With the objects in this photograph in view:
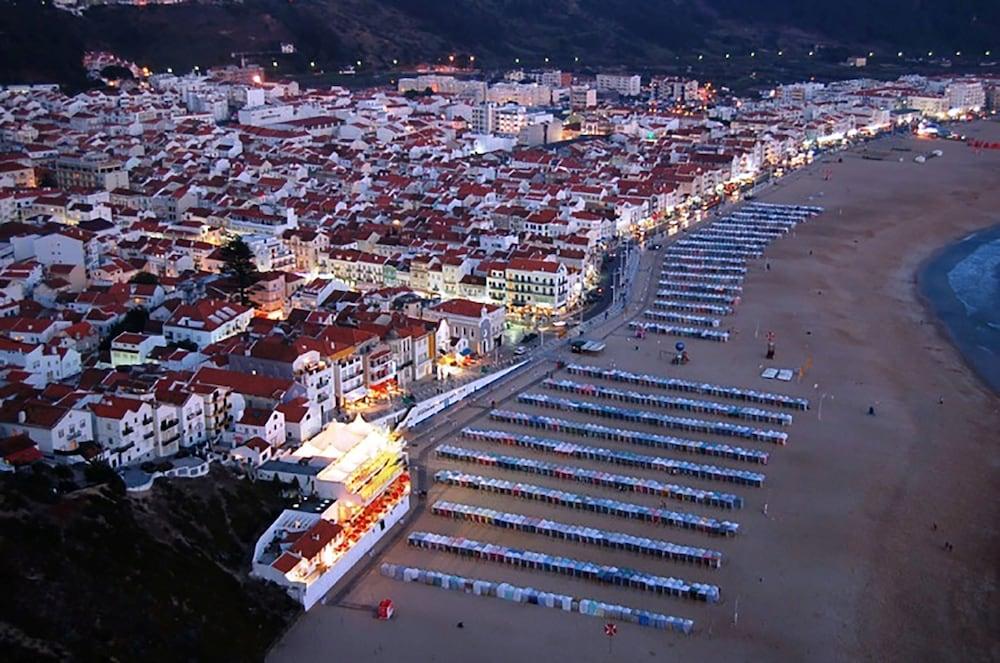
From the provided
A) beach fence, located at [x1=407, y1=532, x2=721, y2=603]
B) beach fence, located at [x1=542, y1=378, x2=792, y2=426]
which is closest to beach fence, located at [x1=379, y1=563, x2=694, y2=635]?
beach fence, located at [x1=407, y1=532, x2=721, y2=603]

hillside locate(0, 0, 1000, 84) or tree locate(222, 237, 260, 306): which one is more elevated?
hillside locate(0, 0, 1000, 84)

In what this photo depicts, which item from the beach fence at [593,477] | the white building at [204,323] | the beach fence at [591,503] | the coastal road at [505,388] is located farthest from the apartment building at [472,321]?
the beach fence at [591,503]

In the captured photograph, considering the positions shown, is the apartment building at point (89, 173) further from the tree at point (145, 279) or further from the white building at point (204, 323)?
the white building at point (204, 323)

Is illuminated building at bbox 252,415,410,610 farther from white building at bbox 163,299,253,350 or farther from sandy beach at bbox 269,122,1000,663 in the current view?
white building at bbox 163,299,253,350

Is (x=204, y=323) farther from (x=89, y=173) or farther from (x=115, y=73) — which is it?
(x=115, y=73)

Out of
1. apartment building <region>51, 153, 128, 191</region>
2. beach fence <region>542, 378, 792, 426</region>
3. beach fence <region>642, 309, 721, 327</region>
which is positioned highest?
apartment building <region>51, 153, 128, 191</region>

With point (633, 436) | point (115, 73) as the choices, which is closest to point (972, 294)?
point (633, 436)
